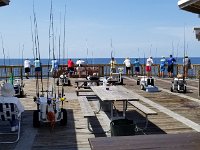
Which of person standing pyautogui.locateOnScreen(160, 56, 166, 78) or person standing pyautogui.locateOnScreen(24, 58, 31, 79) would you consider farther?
person standing pyautogui.locateOnScreen(160, 56, 166, 78)

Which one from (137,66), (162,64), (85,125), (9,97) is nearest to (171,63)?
(162,64)

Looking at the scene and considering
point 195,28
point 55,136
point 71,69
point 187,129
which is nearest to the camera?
point 195,28

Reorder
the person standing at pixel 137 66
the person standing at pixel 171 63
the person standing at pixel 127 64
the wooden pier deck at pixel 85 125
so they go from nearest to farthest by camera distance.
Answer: the wooden pier deck at pixel 85 125 → the person standing at pixel 171 63 → the person standing at pixel 127 64 → the person standing at pixel 137 66

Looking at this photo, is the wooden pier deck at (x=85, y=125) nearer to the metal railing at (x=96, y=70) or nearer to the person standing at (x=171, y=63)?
the metal railing at (x=96, y=70)

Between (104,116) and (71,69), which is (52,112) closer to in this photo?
(104,116)

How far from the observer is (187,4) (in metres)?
6.05

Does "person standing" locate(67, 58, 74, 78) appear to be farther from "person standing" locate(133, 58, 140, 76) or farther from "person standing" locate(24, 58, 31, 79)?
"person standing" locate(133, 58, 140, 76)

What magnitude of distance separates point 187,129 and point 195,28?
11.9 feet

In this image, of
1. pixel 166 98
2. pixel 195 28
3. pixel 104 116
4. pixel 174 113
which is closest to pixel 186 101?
pixel 166 98

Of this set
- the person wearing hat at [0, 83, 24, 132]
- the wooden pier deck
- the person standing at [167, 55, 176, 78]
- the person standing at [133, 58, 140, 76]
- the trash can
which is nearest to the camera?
the trash can

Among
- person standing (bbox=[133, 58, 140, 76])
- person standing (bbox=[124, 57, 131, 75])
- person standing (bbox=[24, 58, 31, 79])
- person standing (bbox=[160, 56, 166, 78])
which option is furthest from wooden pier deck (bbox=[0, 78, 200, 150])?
person standing (bbox=[133, 58, 140, 76])

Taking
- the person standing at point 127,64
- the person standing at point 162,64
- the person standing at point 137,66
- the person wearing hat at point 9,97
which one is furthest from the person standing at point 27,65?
the person wearing hat at point 9,97

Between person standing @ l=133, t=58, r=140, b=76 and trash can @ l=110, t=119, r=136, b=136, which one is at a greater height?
person standing @ l=133, t=58, r=140, b=76

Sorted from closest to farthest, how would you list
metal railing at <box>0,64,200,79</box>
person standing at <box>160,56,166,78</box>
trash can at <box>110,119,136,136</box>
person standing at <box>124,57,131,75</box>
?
trash can at <box>110,119,136,136</box> → metal railing at <box>0,64,200,79</box> → person standing at <box>160,56,166,78</box> → person standing at <box>124,57,131,75</box>
